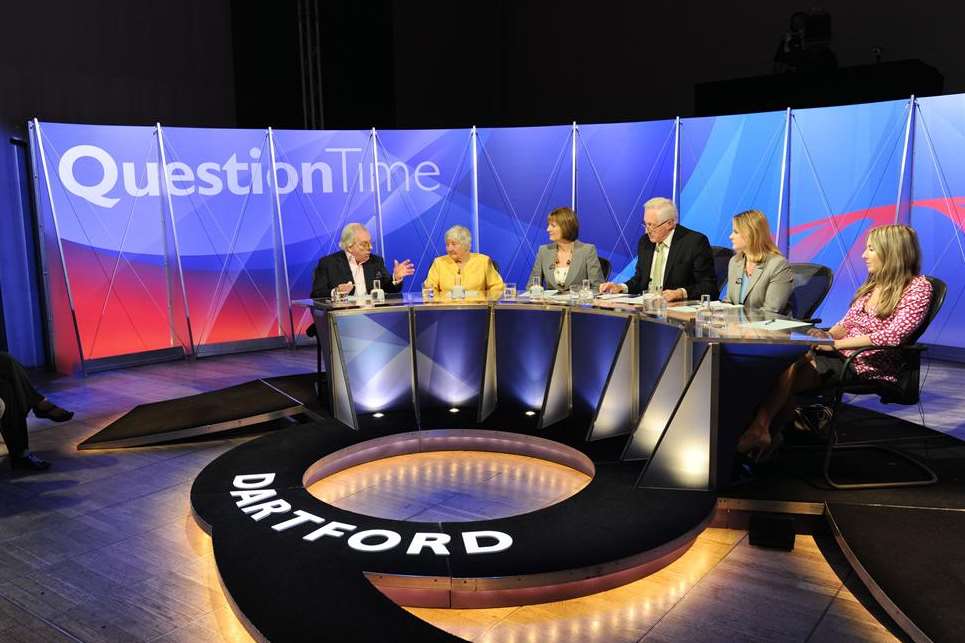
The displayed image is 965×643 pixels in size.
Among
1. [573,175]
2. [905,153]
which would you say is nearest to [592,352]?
[573,175]

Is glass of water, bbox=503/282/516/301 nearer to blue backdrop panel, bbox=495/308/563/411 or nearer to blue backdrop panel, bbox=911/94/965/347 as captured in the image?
blue backdrop panel, bbox=495/308/563/411

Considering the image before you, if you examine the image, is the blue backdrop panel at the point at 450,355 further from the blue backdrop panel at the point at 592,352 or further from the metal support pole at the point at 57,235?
the metal support pole at the point at 57,235

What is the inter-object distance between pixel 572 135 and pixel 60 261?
479 centimetres

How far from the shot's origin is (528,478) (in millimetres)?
3979

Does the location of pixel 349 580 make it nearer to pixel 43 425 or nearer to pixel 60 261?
pixel 43 425

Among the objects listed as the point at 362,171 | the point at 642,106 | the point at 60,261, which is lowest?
the point at 60,261

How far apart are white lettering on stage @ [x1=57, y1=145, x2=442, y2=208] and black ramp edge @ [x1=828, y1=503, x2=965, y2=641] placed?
5.64m

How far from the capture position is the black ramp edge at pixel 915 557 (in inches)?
92.4

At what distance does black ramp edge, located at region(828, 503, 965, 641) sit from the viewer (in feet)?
7.70

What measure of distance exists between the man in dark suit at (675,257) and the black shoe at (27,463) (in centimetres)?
337

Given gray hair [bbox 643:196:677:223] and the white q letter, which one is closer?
gray hair [bbox 643:196:677:223]

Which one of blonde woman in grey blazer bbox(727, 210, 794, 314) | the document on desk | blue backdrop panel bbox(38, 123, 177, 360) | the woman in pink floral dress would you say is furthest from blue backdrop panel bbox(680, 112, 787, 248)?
blue backdrop panel bbox(38, 123, 177, 360)

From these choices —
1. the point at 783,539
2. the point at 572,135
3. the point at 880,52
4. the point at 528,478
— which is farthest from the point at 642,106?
the point at 783,539

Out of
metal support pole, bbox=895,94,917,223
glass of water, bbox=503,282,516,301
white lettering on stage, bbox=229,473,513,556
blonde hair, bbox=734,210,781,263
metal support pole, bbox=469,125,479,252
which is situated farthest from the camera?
metal support pole, bbox=469,125,479,252
